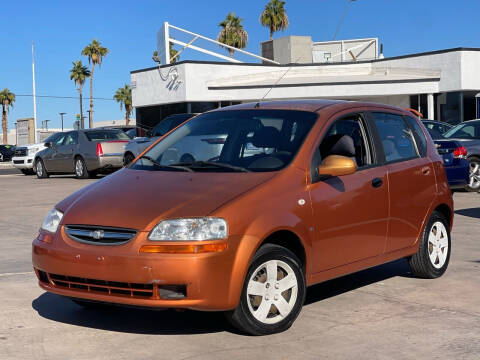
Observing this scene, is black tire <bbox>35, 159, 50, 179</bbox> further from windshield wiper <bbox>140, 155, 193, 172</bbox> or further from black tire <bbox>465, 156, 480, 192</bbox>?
windshield wiper <bbox>140, 155, 193, 172</bbox>

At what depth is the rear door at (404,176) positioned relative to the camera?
6617 millimetres

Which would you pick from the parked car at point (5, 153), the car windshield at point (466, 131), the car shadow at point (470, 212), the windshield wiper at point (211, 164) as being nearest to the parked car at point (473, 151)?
the car windshield at point (466, 131)

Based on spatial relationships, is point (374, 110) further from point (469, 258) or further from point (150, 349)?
point (150, 349)

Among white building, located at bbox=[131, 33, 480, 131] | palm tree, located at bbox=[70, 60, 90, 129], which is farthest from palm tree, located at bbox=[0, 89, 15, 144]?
white building, located at bbox=[131, 33, 480, 131]

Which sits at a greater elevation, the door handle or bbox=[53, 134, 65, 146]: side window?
bbox=[53, 134, 65, 146]: side window

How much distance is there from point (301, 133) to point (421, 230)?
5.74 ft

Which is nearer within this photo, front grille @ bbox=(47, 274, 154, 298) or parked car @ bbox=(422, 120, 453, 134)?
front grille @ bbox=(47, 274, 154, 298)

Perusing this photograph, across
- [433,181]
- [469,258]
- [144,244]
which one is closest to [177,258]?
[144,244]

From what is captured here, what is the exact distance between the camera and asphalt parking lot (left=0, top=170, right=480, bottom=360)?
4.93 metres

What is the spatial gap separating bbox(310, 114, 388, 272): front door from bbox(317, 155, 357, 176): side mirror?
0.07 meters

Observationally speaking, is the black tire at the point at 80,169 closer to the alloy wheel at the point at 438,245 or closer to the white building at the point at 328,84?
the white building at the point at 328,84

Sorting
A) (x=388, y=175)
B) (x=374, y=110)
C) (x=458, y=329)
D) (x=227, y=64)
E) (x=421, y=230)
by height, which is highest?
(x=227, y=64)

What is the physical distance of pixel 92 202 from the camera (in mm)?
5418

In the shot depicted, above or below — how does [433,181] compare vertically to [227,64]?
below
